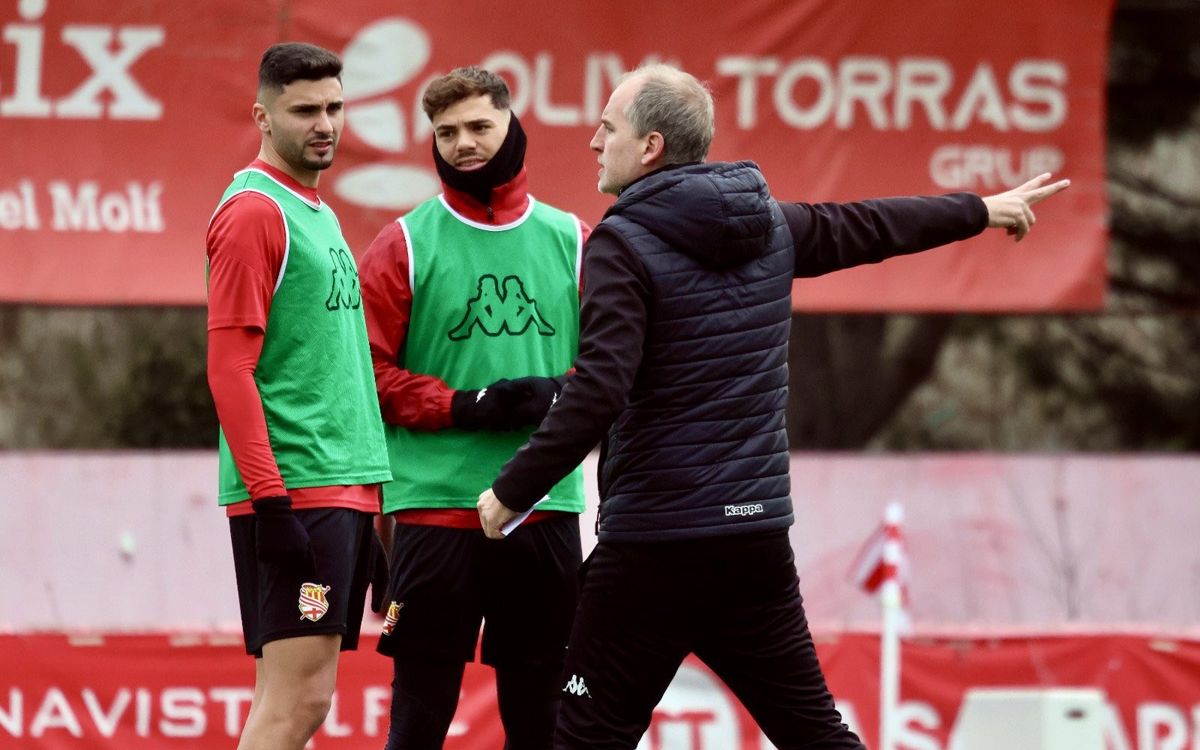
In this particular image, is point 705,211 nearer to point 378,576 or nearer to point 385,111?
point 378,576

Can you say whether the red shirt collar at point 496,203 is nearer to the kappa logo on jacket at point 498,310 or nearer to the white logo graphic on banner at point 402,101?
the kappa logo on jacket at point 498,310

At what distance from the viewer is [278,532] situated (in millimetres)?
4438

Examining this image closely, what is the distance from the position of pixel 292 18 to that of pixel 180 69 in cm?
56

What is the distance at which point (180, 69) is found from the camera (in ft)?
29.2

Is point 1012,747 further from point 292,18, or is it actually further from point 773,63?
point 292,18

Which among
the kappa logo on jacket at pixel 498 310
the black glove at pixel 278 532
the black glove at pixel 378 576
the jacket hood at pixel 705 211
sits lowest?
the black glove at pixel 378 576

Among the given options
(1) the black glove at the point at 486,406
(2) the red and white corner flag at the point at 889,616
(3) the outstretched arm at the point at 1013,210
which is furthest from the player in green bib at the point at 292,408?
(2) the red and white corner flag at the point at 889,616

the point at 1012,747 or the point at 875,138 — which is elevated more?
the point at 875,138

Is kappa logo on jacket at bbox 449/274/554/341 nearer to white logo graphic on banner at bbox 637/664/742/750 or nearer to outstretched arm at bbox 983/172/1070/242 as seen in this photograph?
outstretched arm at bbox 983/172/1070/242

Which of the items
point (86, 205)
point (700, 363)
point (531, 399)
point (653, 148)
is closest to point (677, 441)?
point (700, 363)

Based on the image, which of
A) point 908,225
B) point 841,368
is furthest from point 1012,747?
point 841,368

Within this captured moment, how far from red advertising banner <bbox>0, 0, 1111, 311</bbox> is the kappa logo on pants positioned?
4759mm

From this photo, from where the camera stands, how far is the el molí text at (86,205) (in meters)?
8.87

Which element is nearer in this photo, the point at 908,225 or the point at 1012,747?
the point at 908,225
